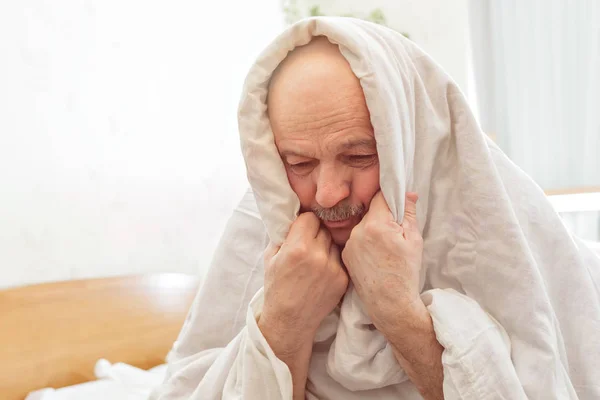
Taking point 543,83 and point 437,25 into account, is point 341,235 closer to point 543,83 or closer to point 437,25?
point 543,83

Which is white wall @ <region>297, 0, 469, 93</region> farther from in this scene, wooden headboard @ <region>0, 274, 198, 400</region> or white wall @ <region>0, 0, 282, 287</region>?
wooden headboard @ <region>0, 274, 198, 400</region>

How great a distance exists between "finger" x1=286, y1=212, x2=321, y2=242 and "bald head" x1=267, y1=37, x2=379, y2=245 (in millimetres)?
18

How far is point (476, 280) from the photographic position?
0.95m

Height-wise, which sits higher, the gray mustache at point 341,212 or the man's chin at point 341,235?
the gray mustache at point 341,212

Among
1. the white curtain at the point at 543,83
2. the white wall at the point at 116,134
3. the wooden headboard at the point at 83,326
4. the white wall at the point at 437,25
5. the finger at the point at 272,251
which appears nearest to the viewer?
the finger at the point at 272,251

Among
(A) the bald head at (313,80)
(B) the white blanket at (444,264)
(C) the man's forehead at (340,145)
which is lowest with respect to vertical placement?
(B) the white blanket at (444,264)

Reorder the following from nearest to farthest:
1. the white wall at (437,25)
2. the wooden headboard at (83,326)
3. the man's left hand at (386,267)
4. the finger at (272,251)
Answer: the man's left hand at (386,267), the finger at (272,251), the wooden headboard at (83,326), the white wall at (437,25)

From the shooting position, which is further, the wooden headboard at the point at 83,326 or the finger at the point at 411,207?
the wooden headboard at the point at 83,326

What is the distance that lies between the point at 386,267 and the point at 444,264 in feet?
0.54

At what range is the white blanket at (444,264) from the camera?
0.88 meters

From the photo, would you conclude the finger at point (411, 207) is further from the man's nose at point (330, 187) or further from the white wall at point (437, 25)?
the white wall at point (437, 25)

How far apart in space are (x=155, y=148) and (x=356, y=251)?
1564 millimetres

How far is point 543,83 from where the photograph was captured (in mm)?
2514

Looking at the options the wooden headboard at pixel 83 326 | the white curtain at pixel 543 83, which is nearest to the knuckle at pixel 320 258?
the wooden headboard at pixel 83 326
